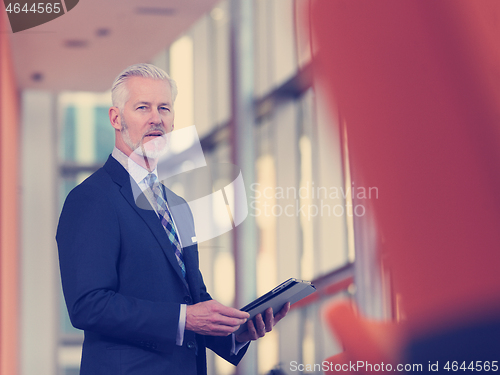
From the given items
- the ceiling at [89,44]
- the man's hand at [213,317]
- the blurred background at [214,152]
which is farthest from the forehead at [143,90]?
the ceiling at [89,44]

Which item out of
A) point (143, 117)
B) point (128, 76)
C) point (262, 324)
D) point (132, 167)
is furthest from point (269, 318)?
point (128, 76)

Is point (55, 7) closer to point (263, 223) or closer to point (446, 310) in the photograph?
point (263, 223)

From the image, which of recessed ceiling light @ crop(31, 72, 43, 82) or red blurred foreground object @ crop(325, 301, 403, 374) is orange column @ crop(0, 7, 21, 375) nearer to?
recessed ceiling light @ crop(31, 72, 43, 82)

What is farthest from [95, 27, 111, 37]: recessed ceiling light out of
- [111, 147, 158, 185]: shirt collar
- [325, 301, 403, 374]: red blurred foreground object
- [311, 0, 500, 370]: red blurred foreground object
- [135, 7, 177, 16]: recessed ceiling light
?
[325, 301, 403, 374]: red blurred foreground object

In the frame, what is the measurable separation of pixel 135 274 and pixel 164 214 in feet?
0.71

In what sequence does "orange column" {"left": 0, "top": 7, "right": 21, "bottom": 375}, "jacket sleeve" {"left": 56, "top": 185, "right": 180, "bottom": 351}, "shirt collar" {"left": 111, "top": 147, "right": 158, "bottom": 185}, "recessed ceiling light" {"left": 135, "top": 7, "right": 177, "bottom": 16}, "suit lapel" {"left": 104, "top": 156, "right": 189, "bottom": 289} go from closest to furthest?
"jacket sleeve" {"left": 56, "top": 185, "right": 180, "bottom": 351}, "suit lapel" {"left": 104, "top": 156, "right": 189, "bottom": 289}, "shirt collar" {"left": 111, "top": 147, "right": 158, "bottom": 185}, "orange column" {"left": 0, "top": 7, "right": 21, "bottom": 375}, "recessed ceiling light" {"left": 135, "top": 7, "right": 177, "bottom": 16}

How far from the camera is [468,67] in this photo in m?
3.02

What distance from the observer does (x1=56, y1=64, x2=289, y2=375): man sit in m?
1.43

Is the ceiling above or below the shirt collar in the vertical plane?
above

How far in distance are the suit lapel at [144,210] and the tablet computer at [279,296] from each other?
0.20 meters

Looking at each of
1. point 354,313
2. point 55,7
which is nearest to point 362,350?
point 354,313

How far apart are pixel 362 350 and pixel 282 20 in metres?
1.84

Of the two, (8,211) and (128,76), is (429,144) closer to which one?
(128,76)

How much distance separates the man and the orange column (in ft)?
4.28
